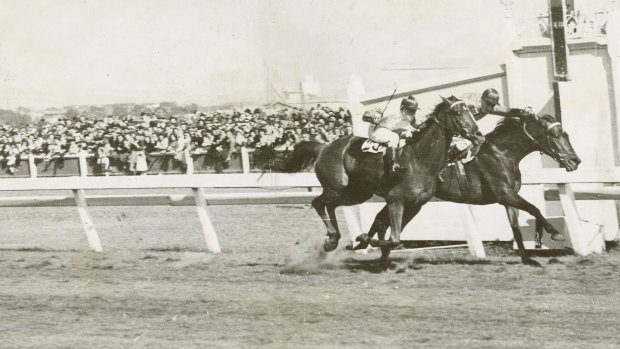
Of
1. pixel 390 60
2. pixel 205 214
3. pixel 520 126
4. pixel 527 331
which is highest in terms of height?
pixel 390 60

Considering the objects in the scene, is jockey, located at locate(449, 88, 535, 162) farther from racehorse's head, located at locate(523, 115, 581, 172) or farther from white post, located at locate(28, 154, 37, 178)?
white post, located at locate(28, 154, 37, 178)

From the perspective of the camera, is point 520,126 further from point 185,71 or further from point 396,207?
point 185,71

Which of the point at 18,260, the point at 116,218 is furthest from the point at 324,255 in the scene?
the point at 116,218

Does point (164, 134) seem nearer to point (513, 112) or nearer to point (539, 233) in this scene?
point (513, 112)

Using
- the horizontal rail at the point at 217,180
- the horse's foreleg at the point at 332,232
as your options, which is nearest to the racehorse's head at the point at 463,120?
the horizontal rail at the point at 217,180

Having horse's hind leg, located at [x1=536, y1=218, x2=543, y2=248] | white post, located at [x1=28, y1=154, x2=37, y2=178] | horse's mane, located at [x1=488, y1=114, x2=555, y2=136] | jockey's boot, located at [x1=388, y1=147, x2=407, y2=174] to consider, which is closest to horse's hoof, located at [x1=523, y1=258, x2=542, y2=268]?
horse's hind leg, located at [x1=536, y1=218, x2=543, y2=248]
